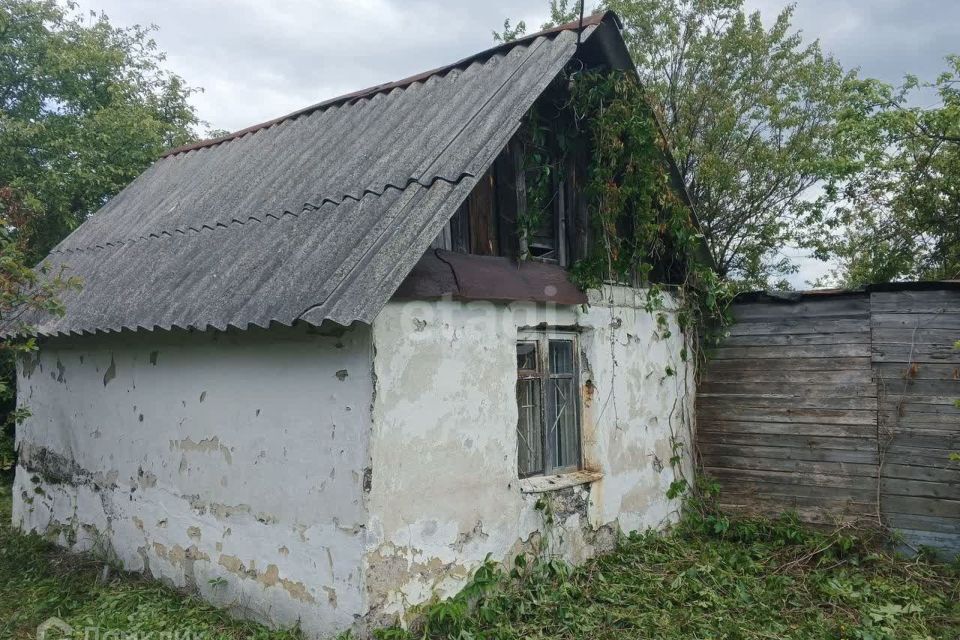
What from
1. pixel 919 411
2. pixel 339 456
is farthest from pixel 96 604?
pixel 919 411

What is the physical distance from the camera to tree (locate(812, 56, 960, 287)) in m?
11.6

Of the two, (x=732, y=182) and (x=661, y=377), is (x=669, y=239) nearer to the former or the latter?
(x=661, y=377)

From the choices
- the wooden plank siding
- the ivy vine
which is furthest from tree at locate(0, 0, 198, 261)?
the wooden plank siding

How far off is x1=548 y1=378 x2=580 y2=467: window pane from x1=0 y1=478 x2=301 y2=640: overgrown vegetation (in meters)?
2.58

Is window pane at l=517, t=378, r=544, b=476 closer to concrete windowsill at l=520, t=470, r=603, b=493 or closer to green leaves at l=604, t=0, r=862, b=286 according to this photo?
concrete windowsill at l=520, t=470, r=603, b=493

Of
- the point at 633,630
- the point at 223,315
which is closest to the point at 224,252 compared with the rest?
the point at 223,315

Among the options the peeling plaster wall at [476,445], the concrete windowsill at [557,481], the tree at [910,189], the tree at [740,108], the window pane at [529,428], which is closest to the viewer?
the peeling plaster wall at [476,445]

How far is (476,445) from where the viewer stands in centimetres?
504

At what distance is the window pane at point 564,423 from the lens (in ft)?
19.9

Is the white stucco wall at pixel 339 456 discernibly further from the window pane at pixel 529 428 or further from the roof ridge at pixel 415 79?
the roof ridge at pixel 415 79

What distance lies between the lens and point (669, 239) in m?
7.54

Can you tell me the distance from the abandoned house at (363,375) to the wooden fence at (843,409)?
0.57 metres

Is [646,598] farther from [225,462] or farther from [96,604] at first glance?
[96,604]

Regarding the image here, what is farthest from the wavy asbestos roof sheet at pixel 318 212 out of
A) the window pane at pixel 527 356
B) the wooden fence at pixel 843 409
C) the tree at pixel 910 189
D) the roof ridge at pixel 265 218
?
the tree at pixel 910 189
